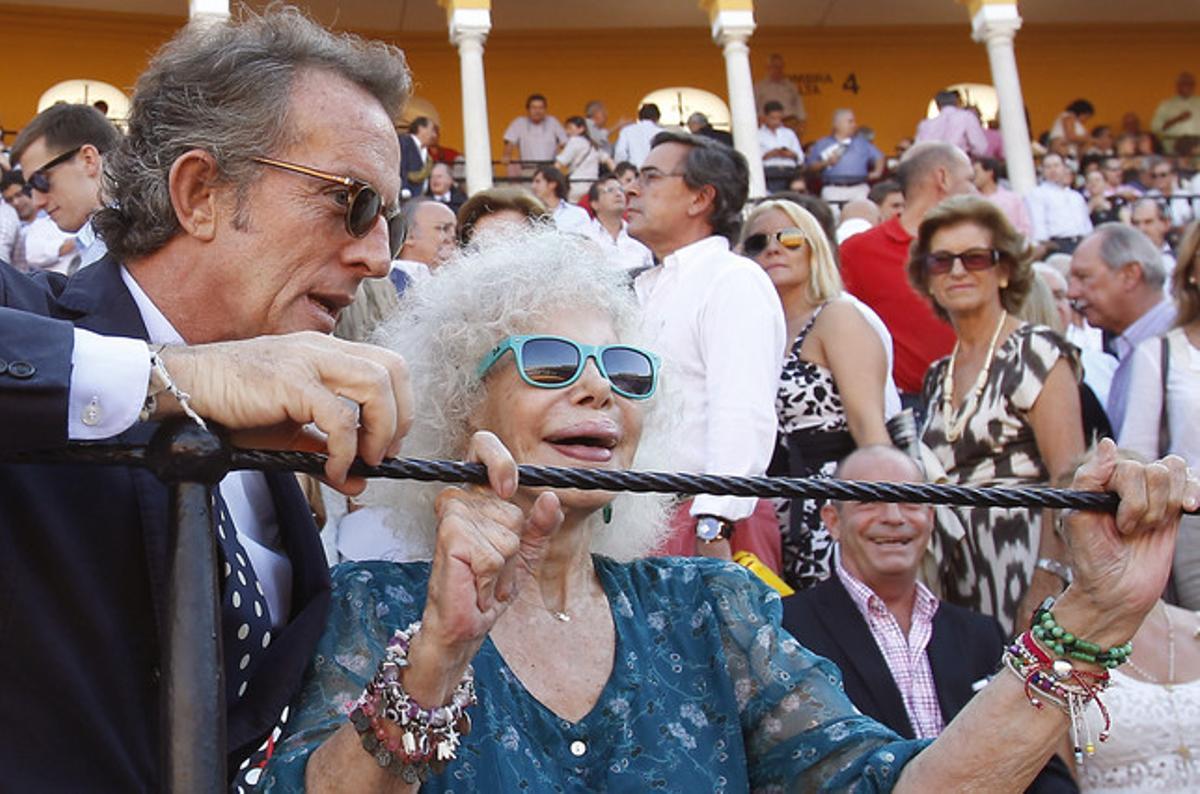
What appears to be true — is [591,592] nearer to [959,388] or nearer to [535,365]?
[535,365]

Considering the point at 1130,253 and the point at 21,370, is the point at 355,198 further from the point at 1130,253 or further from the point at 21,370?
the point at 1130,253

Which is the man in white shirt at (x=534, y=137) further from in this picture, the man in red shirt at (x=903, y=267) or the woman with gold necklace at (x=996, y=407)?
the woman with gold necklace at (x=996, y=407)

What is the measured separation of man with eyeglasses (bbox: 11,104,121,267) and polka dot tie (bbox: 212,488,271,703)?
347 centimetres

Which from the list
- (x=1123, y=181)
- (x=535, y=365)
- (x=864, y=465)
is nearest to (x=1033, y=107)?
(x=1123, y=181)


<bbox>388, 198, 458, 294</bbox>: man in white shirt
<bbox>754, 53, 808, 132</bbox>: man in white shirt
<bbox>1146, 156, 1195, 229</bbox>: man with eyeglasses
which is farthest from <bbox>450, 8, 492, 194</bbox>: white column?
<bbox>388, 198, 458, 294</bbox>: man in white shirt

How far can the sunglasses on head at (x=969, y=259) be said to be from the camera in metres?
4.43

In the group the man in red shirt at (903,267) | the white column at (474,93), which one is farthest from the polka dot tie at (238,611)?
the white column at (474,93)

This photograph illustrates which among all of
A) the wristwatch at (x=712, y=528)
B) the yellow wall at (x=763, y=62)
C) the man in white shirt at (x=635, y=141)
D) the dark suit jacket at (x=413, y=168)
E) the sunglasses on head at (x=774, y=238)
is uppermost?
the yellow wall at (x=763, y=62)

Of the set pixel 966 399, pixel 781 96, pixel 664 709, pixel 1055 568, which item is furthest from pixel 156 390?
pixel 781 96

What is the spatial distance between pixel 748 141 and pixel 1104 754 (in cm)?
1544

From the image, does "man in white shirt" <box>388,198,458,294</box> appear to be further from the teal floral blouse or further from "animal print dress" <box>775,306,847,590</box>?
the teal floral blouse

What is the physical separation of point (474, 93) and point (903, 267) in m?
13.0

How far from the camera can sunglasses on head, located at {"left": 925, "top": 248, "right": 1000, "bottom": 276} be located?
14.5 feet

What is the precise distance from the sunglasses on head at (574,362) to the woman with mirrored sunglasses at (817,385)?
5.67ft
